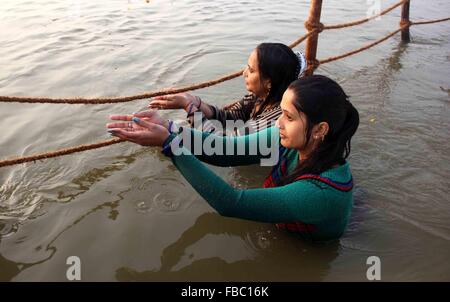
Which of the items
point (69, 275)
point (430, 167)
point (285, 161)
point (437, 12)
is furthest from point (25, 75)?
point (437, 12)

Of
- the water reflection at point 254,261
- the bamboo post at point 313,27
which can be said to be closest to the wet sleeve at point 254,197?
the water reflection at point 254,261

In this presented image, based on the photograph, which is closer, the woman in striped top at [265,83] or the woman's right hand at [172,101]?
the woman in striped top at [265,83]

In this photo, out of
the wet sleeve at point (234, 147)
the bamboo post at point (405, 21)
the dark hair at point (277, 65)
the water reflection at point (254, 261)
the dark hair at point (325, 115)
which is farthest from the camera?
Answer: the bamboo post at point (405, 21)

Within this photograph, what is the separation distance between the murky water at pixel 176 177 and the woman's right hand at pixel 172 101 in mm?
560

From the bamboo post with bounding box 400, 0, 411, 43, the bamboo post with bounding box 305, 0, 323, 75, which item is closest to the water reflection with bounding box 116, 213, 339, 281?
the bamboo post with bounding box 305, 0, 323, 75

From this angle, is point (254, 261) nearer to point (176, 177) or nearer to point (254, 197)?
point (254, 197)

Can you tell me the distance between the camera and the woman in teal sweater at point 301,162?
1734mm

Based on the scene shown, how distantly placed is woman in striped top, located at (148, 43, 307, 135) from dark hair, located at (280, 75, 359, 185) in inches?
28.6

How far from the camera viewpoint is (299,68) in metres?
2.70

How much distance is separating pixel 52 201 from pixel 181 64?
3447 millimetres

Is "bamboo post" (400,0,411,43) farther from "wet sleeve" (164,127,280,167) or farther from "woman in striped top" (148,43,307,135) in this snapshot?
"wet sleeve" (164,127,280,167)

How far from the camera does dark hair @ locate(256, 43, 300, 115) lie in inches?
102

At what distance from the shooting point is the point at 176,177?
121 inches

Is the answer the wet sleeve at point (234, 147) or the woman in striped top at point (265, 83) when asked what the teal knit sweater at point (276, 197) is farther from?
the woman in striped top at point (265, 83)
